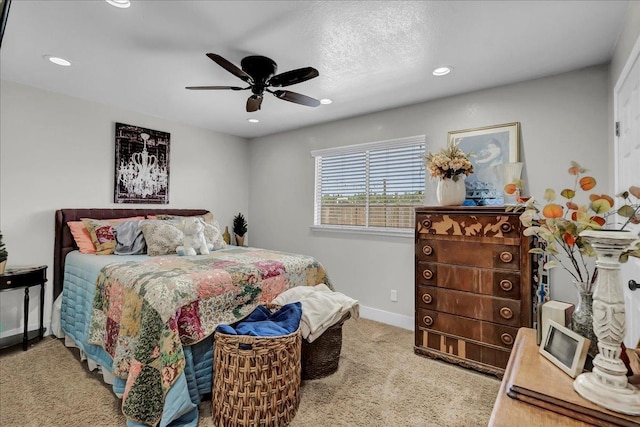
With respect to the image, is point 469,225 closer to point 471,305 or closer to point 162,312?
point 471,305

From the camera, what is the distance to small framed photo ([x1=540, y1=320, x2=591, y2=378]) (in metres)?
0.89

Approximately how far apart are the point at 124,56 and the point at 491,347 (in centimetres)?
354

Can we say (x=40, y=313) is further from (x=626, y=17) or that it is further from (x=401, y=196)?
(x=626, y=17)

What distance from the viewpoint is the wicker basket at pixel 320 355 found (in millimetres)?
2357

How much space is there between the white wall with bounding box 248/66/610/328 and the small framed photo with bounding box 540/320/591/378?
204cm

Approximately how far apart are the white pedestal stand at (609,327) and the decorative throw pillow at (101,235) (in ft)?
11.6

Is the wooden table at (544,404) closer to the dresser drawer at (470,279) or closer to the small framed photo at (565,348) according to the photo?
→ the small framed photo at (565,348)

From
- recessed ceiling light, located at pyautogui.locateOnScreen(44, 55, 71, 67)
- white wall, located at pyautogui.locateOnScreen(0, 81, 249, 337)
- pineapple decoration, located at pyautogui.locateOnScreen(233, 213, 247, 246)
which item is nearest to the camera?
recessed ceiling light, located at pyautogui.locateOnScreen(44, 55, 71, 67)

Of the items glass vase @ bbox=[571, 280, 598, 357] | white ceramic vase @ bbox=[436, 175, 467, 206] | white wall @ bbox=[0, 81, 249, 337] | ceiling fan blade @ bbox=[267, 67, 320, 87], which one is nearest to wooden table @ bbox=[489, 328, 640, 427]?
glass vase @ bbox=[571, 280, 598, 357]

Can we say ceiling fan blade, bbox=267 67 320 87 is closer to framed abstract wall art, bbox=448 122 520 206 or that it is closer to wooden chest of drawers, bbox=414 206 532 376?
wooden chest of drawers, bbox=414 206 532 376

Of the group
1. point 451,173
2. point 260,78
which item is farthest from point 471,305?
point 260,78

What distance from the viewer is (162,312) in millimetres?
1836

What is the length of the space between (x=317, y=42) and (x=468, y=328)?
242 cm

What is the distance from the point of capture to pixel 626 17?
73.2 inches
